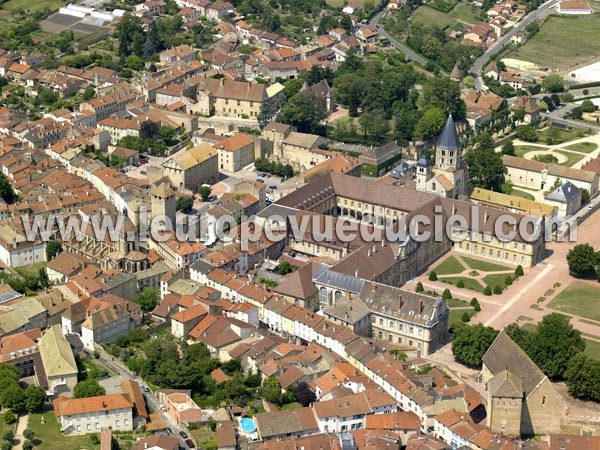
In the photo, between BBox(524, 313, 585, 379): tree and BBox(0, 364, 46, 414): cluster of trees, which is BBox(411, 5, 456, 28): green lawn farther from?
BBox(0, 364, 46, 414): cluster of trees

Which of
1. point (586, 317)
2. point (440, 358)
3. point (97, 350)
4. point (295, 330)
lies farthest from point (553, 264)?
point (97, 350)

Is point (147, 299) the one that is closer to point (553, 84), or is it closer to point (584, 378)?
point (584, 378)

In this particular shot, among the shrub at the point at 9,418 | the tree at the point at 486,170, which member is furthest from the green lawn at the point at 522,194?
the shrub at the point at 9,418

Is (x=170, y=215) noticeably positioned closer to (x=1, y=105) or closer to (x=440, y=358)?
(x=440, y=358)

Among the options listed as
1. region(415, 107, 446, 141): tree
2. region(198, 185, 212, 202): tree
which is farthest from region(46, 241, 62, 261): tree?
region(415, 107, 446, 141): tree

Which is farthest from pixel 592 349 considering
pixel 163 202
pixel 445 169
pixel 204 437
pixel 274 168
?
pixel 274 168

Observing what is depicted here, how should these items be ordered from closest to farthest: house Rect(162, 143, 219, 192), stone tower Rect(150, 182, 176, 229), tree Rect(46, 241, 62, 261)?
1. tree Rect(46, 241, 62, 261)
2. stone tower Rect(150, 182, 176, 229)
3. house Rect(162, 143, 219, 192)
